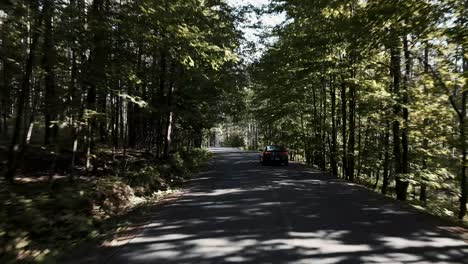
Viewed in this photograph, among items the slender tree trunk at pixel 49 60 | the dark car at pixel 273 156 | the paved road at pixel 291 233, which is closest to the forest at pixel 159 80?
the slender tree trunk at pixel 49 60

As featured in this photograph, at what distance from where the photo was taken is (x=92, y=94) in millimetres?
12141

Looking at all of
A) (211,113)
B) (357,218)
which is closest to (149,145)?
(211,113)

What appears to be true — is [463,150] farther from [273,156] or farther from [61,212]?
[273,156]

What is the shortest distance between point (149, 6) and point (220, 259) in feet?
22.6

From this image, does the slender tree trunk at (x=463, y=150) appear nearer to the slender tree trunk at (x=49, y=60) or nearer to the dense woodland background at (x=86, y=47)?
the dense woodland background at (x=86, y=47)

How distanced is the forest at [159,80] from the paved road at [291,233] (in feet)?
5.59

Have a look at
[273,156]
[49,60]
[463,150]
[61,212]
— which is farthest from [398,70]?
[61,212]

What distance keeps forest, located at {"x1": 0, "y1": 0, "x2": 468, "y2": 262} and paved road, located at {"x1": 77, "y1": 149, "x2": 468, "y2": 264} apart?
170 centimetres

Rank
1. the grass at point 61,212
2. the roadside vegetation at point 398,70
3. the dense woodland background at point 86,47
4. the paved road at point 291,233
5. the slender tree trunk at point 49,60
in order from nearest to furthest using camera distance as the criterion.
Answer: the paved road at point 291,233 → the grass at point 61,212 → the slender tree trunk at point 49,60 → the roadside vegetation at point 398,70 → the dense woodland background at point 86,47

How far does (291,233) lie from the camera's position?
7188 mm

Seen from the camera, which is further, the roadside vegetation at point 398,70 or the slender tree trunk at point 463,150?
the slender tree trunk at point 463,150

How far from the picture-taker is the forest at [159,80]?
316 inches

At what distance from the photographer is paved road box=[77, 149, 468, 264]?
587cm

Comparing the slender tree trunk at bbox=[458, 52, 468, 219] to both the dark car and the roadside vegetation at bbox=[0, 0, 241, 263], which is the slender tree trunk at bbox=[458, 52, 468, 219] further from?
the dark car
